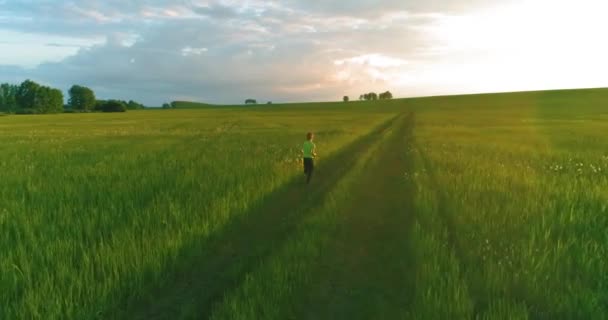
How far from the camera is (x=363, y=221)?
23.4 ft

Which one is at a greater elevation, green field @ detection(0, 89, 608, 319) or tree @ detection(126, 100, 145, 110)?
tree @ detection(126, 100, 145, 110)

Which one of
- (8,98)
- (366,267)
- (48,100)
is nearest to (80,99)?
(48,100)

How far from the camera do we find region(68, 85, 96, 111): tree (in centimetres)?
14962

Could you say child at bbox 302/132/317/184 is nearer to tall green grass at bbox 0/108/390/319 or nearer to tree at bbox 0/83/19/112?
tall green grass at bbox 0/108/390/319

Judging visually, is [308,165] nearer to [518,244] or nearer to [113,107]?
[518,244]

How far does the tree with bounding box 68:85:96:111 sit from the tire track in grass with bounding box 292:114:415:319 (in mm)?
177212

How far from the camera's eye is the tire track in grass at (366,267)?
3.99 m

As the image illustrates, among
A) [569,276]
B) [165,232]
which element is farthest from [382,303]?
[165,232]

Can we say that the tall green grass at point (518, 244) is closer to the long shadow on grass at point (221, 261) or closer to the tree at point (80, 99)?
the long shadow on grass at point (221, 261)

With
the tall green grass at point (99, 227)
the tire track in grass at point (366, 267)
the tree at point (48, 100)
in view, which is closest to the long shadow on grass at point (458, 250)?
the tire track in grass at point (366, 267)

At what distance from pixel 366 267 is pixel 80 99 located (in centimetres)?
18435

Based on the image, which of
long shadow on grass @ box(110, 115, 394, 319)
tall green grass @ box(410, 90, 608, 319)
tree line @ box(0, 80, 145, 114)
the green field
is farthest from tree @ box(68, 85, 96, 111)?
tall green grass @ box(410, 90, 608, 319)

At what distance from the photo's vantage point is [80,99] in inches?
5910

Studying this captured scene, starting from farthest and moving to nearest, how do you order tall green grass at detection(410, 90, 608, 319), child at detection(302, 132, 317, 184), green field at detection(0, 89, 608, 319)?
child at detection(302, 132, 317, 184), green field at detection(0, 89, 608, 319), tall green grass at detection(410, 90, 608, 319)
